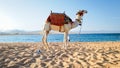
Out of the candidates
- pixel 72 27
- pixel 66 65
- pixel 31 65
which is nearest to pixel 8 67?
pixel 31 65

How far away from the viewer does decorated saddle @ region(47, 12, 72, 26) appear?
9312 millimetres

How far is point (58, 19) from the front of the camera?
9.33m

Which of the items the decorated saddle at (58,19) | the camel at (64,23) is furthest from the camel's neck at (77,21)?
the decorated saddle at (58,19)

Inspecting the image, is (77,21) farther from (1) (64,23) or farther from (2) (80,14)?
(1) (64,23)

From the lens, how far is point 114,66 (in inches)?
255

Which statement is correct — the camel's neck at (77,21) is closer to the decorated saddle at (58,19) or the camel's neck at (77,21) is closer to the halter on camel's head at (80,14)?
the halter on camel's head at (80,14)

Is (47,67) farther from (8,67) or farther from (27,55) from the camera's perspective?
(27,55)

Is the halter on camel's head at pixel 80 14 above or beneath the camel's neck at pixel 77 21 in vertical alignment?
above

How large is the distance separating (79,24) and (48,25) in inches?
55.7

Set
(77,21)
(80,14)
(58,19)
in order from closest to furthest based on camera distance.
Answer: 1. (58,19)
2. (80,14)
3. (77,21)

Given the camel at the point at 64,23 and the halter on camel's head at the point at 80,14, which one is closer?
the camel at the point at 64,23

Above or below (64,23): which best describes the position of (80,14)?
above

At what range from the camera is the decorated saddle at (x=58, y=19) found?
9.31 metres

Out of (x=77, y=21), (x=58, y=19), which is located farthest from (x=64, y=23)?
(x=77, y=21)
